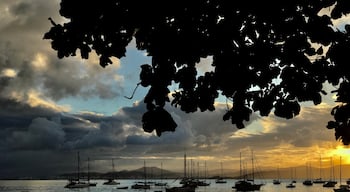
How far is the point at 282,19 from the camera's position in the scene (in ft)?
22.2

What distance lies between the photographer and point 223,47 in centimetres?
684

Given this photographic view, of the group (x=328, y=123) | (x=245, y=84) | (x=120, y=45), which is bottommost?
(x=328, y=123)

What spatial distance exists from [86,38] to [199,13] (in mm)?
1562

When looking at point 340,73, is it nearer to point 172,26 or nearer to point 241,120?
point 241,120

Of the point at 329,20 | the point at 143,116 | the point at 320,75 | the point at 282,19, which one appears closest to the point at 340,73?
the point at 320,75

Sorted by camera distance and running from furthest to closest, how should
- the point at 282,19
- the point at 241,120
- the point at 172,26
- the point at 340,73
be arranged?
the point at 241,120 < the point at 340,73 < the point at 282,19 < the point at 172,26

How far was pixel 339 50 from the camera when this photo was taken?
7.05m

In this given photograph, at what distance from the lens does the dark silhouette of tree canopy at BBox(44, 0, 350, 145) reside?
20.2 ft

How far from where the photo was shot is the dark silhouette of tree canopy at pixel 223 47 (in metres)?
6.17

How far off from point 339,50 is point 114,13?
3332 millimetres

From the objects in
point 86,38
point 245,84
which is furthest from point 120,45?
point 245,84

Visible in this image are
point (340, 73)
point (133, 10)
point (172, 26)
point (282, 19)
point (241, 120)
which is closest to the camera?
point (133, 10)

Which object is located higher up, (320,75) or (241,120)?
(320,75)

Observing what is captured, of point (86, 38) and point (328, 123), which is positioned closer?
point (86, 38)
